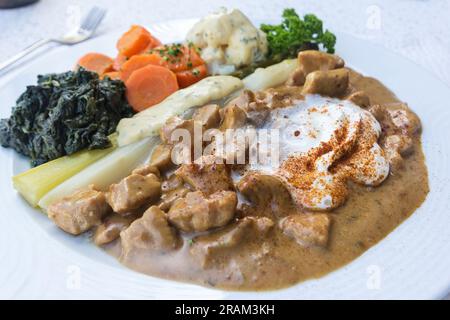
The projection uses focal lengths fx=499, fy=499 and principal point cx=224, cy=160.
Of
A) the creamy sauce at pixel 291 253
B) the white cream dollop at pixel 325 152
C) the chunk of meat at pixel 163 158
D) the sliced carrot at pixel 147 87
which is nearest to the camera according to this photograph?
the creamy sauce at pixel 291 253

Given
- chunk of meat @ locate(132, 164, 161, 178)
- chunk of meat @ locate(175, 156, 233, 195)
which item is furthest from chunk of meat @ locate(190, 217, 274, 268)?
chunk of meat @ locate(132, 164, 161, 178)

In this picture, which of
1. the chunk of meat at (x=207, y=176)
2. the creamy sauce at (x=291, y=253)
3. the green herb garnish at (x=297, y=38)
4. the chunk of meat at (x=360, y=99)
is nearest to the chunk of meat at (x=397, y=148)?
the creamy sauce at (x=291, y=253)

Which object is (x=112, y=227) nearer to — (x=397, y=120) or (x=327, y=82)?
(x=327, y=82)

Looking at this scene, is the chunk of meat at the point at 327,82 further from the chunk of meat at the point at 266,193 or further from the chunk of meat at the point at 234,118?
the chunk of meat at the point at 266,193

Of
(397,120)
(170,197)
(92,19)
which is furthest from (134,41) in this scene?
(397,120)

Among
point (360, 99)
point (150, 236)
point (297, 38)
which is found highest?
point (297, 38)

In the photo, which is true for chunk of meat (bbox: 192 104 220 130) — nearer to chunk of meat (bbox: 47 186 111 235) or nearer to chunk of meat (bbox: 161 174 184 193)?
chunk of meat (bbox: 161 174 184 193)

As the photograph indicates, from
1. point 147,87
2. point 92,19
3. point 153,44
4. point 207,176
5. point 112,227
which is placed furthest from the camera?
point 92,19

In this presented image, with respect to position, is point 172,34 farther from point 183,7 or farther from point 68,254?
point 68,254
